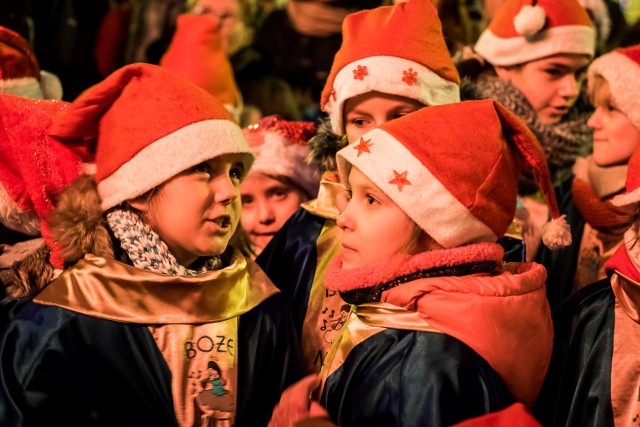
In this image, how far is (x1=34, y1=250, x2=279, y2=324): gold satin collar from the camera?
2.48 m

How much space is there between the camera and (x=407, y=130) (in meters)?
2.41

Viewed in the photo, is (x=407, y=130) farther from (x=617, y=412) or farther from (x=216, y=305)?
(x=617, y=412)

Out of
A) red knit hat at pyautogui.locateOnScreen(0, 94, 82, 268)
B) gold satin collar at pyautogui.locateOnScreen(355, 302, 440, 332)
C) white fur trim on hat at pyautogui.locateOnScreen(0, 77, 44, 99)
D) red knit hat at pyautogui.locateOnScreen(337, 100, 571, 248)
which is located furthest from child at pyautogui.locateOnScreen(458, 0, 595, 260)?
red knit hat at pyautogui.locateOnScreen(0, 94, 82, 268)

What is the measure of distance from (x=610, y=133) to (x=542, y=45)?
0.58 m

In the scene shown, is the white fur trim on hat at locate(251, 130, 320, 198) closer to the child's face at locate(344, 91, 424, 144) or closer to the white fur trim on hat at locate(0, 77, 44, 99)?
the child's face at locate(344, 91, 424, 144)

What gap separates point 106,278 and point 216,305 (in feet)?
0.99

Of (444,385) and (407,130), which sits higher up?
(407,130)

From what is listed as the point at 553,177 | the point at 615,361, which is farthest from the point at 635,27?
the point at 615,361

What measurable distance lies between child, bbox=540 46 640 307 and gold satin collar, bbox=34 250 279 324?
1.50 metres

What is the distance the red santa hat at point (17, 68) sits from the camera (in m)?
3.35

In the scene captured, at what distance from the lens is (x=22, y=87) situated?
341 centimetres

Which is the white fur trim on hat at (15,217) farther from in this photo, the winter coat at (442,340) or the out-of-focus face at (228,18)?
the out-of-focus face at (228,18)

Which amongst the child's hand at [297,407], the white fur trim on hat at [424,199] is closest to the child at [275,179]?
the white fur trim on hat at [424,199]

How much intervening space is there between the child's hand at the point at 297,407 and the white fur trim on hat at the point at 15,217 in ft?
3.00
